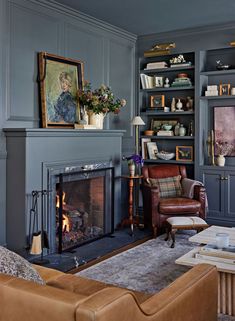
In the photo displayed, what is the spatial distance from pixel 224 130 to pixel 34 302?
4.93 metres

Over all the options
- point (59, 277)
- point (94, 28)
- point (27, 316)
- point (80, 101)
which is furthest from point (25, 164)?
point (27, 316)

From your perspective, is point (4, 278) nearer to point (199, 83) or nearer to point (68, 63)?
point (68, 63)

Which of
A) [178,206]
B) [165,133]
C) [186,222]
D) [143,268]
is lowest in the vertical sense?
[143,268]

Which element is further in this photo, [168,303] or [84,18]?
[84,18]

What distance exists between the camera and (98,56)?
5.52 meters

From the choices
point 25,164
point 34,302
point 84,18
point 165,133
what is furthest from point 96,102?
point 34,302

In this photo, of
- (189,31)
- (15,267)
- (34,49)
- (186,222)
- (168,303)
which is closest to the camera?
(168,303)

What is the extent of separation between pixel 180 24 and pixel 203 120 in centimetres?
140

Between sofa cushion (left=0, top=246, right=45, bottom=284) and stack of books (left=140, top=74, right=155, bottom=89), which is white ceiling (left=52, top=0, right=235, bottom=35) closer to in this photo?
stack of books (left=140, top=74, right=155, bottom=89)

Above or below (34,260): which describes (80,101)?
Answer: above

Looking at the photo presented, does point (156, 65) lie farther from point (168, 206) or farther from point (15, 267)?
point (15, 267)

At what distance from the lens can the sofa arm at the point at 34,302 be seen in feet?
4.21

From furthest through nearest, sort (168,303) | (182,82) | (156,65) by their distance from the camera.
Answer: (156,65)
(182,82)
(168,303)

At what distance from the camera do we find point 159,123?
21.1 ft
